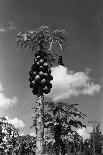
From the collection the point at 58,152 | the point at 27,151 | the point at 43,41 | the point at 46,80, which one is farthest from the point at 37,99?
the point at 27,151

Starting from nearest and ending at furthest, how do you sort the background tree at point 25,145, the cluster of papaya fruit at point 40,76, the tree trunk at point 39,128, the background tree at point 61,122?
1. the tree trunk at point 39,128
2. the cluster of papaya fruit at point 40,76
3. the background tree at point 61,122
4. the background tree at point 25,145

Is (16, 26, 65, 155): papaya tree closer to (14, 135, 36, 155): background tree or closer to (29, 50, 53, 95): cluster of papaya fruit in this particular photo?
(29, 50, 53, 95): cluster of papaya fruit

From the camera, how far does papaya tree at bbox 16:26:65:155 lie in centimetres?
1232

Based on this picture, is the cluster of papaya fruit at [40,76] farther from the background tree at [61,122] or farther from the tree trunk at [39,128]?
the background tree at [61,122]

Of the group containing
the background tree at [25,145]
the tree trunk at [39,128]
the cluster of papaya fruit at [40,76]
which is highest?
the background tree at [25,145]

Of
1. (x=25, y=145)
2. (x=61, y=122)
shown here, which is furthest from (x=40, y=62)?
(x=25, y=145)

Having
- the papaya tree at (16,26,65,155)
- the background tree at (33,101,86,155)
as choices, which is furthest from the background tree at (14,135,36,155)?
the papaya tree at (16,26,65,155)

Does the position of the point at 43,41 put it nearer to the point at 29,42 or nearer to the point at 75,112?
the point at 29,42

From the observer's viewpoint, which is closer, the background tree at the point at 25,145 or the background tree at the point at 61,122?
the background tree at the point at 61,122

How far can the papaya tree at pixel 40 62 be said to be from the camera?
1232 cm

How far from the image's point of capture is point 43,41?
14.0 meters

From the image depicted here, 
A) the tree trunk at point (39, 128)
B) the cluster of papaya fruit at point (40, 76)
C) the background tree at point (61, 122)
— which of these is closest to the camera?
the tree trunk at point (39, 128)

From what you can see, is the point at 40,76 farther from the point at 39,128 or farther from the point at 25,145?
the point at 25,145

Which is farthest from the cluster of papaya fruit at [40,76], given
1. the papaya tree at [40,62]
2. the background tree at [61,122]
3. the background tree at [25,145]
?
the background tree at [25,145]
